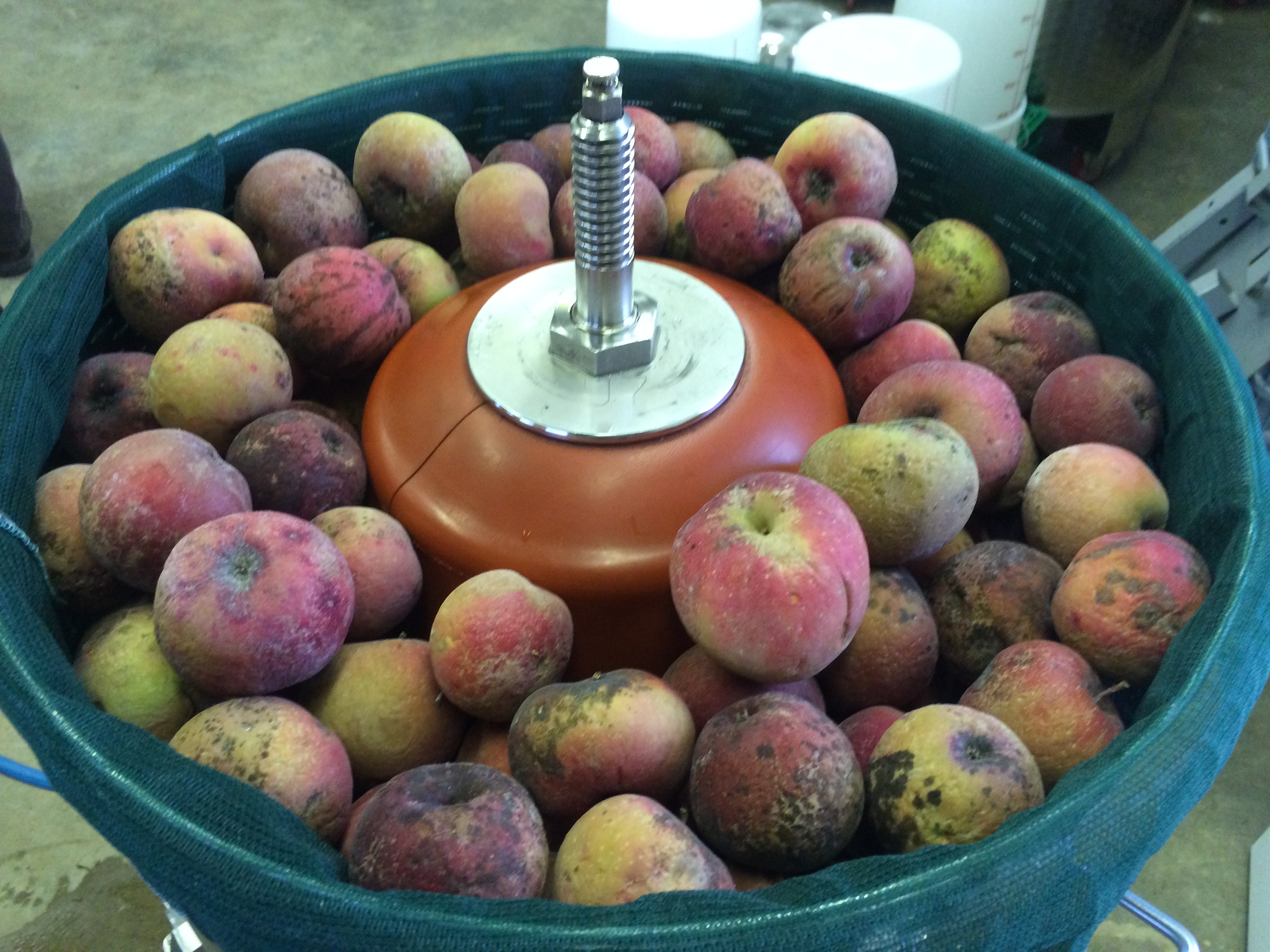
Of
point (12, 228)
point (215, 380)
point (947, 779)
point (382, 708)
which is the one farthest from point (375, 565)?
point (12, 228)

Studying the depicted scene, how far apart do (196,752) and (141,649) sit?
5.3 inches

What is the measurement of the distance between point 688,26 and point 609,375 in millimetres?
915

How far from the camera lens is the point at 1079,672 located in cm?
72

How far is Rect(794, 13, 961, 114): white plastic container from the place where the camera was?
5.08ft

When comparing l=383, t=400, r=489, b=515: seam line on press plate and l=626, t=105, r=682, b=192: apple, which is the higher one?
l=626, t=105, r=682, b=192: apple

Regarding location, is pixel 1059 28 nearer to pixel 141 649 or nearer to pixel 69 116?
pixel 141 649

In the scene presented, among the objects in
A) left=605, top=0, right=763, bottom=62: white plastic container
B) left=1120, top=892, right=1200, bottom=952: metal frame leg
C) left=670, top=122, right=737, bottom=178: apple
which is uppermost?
left=605, top=0, right=763, bottom=62: white plastic container

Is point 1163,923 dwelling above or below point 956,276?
below

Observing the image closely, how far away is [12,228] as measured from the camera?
2107 mm

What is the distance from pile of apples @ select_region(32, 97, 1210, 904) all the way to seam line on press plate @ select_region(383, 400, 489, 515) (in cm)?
4

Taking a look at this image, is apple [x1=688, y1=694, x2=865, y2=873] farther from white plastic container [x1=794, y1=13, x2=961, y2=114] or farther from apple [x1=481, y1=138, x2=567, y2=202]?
white plastic container [x1=794, y1=13, x2=961, y2=114]

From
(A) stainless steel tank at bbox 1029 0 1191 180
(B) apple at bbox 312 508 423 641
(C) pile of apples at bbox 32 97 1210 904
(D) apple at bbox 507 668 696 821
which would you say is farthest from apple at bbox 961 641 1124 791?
(A) stainless steel tank at bbox 1029 0 1191 180

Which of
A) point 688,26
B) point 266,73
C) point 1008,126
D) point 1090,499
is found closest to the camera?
point 1090,499

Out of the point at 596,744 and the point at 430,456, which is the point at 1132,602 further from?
the point at 430,456
